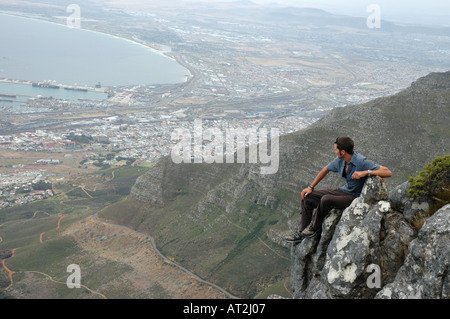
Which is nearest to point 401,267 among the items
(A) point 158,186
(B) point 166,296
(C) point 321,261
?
(C) point 321,261

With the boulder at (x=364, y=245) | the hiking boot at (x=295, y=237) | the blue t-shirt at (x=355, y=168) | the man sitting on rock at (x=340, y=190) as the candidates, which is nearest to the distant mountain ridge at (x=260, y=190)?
the hiking boot at (x=295, y=237)

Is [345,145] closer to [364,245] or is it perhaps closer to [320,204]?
[320,204]

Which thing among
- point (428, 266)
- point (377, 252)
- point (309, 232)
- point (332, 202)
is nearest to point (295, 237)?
point (309, 232)

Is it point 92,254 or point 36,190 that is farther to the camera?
point 36,190

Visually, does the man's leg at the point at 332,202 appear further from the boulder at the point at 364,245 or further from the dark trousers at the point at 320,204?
the boulder at the point at 364,245

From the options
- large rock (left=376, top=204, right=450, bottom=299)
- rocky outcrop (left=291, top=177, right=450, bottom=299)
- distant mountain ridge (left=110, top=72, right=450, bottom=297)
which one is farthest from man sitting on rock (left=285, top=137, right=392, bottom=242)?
distant mountain ridge (left=110, top=72, right=450, bottom=297)

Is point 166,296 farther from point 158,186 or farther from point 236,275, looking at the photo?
point 158,186
